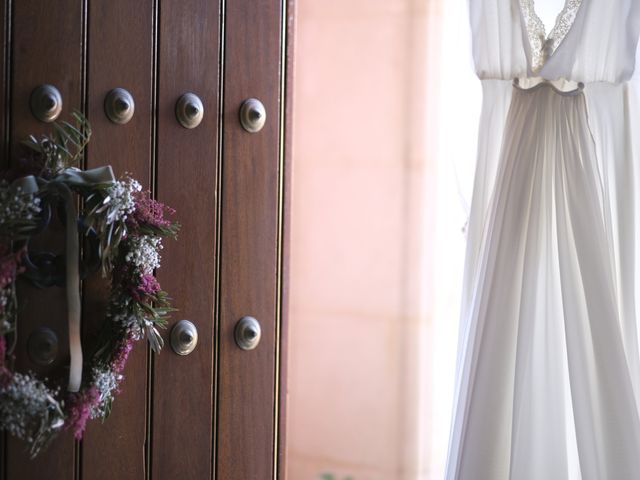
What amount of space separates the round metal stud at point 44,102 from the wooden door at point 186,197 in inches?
0.4

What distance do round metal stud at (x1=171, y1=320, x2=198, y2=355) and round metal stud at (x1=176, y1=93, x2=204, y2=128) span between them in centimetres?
32

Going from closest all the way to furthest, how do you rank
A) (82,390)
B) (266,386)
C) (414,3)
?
(82,390), (266,386), (414,3)

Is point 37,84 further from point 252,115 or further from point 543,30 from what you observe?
point 543,30

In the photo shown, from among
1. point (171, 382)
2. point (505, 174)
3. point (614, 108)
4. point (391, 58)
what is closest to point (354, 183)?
point (391, 58)

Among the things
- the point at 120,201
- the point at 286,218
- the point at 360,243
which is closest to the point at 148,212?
the point at 120,201

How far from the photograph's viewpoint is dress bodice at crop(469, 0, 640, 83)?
4.11 ft

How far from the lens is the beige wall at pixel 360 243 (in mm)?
1552

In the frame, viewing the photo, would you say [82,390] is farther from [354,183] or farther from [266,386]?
[354,183]

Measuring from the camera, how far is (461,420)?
1.32 metres

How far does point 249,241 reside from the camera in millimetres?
1166

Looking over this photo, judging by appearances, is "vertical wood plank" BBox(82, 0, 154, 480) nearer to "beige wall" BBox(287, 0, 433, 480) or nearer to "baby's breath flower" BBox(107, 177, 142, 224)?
"baby's breath flower" BBox(107, 177, 142, 224)

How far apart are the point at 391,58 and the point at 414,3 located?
126mm

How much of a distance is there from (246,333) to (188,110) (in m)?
0.37

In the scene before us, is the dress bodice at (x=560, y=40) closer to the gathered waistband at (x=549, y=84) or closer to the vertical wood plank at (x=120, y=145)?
the gathered waistband at (x=549, y=84)
